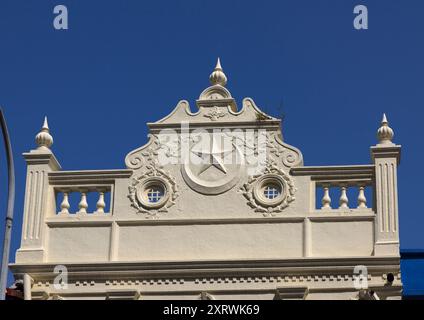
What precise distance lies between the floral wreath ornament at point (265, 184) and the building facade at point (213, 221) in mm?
22

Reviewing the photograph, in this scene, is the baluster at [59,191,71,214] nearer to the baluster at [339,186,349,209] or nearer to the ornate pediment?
the ornate pediment

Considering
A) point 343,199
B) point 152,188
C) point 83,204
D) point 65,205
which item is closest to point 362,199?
point 343,199

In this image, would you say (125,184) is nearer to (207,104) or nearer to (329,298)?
(207,104)

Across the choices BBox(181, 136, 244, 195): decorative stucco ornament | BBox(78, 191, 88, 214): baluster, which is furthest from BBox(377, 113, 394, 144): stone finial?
BBox(78, 191, 88, 214): baluster

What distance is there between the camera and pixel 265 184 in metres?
36.3

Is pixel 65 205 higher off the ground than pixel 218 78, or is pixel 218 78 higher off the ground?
pixel 218 78

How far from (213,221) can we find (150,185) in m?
1.77

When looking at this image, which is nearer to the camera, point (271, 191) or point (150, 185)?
point (271, 191)

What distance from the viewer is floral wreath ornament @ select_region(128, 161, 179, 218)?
36.3 metres

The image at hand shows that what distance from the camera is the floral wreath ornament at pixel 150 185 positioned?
36.3 metres

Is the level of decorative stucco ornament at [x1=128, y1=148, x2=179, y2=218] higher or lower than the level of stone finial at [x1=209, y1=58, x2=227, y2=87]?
lower

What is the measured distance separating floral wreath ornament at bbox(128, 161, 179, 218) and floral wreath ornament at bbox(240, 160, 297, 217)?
158 cm

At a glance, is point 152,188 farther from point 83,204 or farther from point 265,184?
point 265,184
